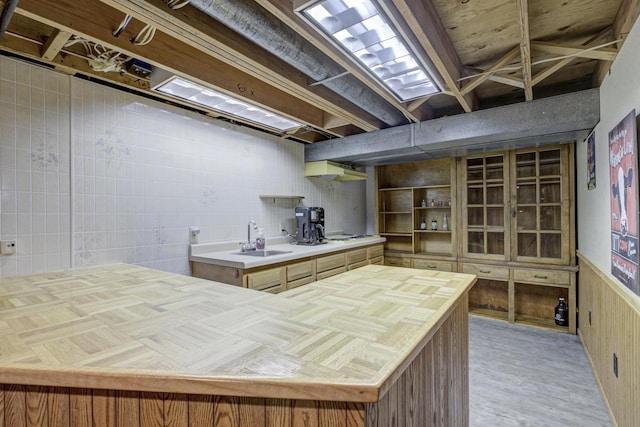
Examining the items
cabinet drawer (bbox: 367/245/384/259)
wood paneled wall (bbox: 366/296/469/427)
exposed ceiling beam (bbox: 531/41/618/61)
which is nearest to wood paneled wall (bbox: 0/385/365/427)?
wood paneled wall (bbox: 366/296/469/427)

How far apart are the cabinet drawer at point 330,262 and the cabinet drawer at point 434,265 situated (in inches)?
50.7

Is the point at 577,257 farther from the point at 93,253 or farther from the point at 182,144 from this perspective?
the point at 93,253

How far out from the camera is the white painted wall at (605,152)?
1.53 m

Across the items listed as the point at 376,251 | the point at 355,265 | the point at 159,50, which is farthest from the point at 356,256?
the point at 159,50

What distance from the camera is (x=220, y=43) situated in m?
1.59

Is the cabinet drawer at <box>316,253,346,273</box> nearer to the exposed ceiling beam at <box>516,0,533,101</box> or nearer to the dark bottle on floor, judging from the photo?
the exposed ceiling beam at <box>516,0,533,101</box>

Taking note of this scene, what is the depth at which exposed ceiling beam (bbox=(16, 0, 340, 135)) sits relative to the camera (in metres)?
1.47

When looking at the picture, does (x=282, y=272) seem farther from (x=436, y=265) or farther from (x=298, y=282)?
(x=436, y=265)

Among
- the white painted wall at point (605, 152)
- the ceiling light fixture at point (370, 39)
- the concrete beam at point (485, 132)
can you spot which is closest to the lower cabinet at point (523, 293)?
the white painted wall at point (605, 152)

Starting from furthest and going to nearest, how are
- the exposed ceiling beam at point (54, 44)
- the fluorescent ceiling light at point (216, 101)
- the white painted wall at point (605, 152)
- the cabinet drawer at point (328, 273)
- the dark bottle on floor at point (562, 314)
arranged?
the dark bottle on floor at point (562, 314)
the cabinet drawer at point (328, 273)
the fluorescent ceiling light at point (216, 101)
the exposed ceiling beam at point (54, 44)
the white painted wall at point (605, 152)

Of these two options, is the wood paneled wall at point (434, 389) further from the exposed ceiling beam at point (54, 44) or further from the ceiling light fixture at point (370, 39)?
the exposed ceiling beam at point (54, 44)

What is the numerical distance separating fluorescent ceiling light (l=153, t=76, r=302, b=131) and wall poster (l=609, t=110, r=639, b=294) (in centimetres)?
235

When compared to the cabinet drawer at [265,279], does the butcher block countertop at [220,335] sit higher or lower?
higher

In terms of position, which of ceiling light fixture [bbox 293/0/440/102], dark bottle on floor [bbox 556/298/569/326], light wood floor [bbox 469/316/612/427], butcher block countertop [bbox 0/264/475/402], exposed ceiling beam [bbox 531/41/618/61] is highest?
exposed ceiling beam [bbox 531/41/618/61]
